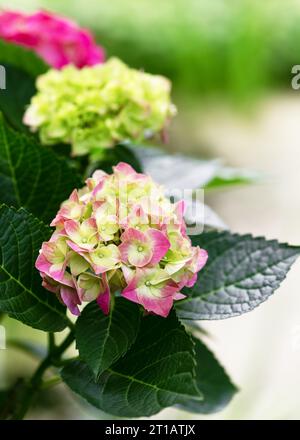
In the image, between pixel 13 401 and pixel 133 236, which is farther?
pixel 13 401

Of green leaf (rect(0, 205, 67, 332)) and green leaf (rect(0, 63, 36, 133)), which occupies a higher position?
green leaf (rect(0, 63, 36, 133))

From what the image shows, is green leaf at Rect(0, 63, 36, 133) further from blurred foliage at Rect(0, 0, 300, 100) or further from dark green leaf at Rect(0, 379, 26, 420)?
blurred foliage at Rect(0, 0, 300, 100)

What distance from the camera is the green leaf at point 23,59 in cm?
74

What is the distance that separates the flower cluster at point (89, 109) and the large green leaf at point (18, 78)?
60 millimetres

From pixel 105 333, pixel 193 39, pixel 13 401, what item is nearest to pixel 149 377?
pixel 105 333

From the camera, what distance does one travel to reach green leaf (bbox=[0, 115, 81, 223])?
0.56 metres

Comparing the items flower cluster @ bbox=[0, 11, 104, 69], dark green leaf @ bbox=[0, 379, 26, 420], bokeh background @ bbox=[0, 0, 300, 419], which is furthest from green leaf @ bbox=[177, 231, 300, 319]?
bokeh background @ bbox=[0, 0, 300, 419]

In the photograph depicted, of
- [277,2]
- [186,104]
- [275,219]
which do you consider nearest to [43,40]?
[275,219]

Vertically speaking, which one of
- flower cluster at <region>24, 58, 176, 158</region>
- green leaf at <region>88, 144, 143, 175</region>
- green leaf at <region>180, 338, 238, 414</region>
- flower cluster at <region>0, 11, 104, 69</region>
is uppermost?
flower cluster at <region>0, 11, 104, 69</region>

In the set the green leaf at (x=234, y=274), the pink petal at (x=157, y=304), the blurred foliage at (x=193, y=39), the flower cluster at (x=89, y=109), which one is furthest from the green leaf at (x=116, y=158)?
the blurred foliage at (x=193, y=39)

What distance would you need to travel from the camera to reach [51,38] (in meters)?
0.74

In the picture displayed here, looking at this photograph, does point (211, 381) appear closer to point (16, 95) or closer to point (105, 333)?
point (105, 333)

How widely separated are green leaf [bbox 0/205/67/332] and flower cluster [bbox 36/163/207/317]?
24 millimetres

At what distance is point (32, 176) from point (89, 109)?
95mm
